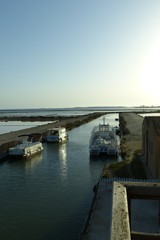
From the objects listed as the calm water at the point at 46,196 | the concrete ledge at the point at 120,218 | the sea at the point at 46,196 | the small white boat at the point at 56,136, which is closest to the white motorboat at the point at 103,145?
the sea at the point at 46,196

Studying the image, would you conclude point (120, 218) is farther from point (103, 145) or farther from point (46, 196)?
point (103, 145)

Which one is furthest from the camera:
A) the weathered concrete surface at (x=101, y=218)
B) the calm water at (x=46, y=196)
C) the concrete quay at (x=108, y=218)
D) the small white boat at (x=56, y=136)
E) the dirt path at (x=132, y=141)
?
the small white boat at (x=56, y=136)

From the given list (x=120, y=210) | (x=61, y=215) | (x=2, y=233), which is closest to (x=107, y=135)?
(x=61, y=215)

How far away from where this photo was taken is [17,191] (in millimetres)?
23516

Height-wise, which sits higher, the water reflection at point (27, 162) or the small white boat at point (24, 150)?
the small white boat at point (24, 150)

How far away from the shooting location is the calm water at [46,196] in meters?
16.5

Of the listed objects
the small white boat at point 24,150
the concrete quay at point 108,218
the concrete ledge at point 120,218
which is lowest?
the concrete quay at point 108,218

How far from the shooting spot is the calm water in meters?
16.5

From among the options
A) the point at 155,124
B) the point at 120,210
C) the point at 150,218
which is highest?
the point at 155,124

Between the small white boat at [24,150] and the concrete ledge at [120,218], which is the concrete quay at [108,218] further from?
the small white boat at [24,150]

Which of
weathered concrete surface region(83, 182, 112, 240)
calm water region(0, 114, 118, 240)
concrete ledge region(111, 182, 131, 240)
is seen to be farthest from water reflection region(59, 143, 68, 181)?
concrete ledge region(111, 182, 131, 240)

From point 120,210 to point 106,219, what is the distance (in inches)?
313

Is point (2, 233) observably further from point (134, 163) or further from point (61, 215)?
point (134, 163)

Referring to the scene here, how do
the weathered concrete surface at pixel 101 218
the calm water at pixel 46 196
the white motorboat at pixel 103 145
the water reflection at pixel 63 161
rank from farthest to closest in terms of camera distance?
1. the white motorboat at pixel 103 145
2. the water reflection at pixel 63 161
3. the calm water at pixel 46 196
4. the weathered concrete surface at pixel 101 218
